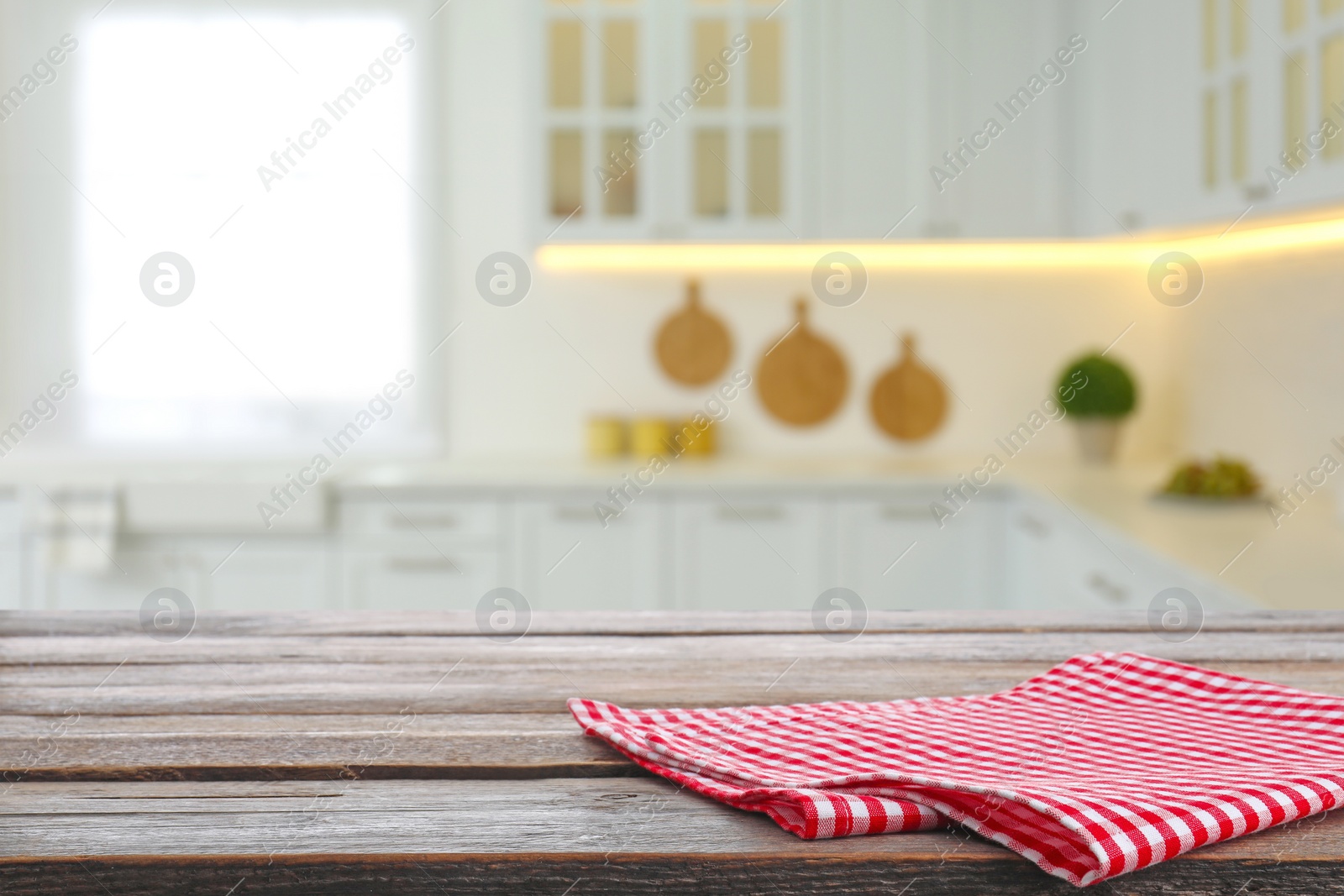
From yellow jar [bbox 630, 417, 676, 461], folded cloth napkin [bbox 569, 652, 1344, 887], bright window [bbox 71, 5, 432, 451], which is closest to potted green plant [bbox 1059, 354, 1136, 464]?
yellow jar [bbox 630, 417, 676, 461]

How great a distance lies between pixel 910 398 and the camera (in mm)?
3848

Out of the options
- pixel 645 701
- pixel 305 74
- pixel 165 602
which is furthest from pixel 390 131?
pixel 645 701

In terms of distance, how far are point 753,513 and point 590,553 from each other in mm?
439

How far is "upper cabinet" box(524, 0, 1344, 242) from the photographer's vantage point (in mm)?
3402

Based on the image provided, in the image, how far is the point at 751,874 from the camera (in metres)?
0.50

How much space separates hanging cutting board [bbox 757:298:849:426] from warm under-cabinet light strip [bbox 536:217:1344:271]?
22cm

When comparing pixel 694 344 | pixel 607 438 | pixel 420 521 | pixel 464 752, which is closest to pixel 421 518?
pixel 420 521

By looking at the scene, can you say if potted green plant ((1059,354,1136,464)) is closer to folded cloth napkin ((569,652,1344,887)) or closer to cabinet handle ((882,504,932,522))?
cabinet handle ((882,504,932,522))

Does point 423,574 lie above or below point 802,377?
below

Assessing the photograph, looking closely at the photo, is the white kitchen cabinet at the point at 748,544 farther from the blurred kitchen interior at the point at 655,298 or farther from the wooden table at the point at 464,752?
the wooden table at the point at 464,752

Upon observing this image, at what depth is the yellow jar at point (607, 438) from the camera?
371 centimetres

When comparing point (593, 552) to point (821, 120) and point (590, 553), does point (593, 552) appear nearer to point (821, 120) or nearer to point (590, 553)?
point (590, 553)

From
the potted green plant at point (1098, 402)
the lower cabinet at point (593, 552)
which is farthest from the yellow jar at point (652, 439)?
the potted green plant at point (1098, 402)

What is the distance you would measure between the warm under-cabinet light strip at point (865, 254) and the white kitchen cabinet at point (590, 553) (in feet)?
2.52
